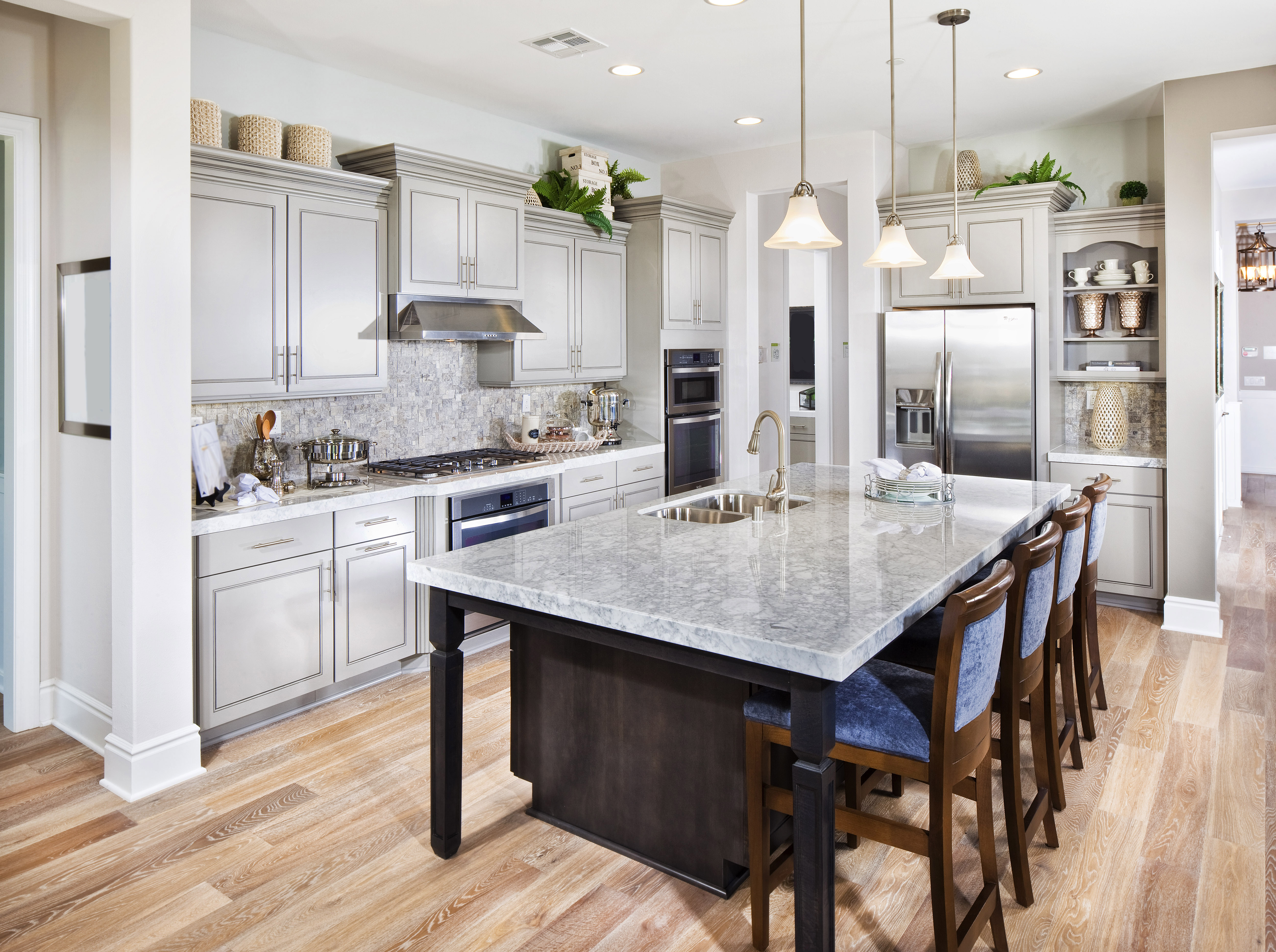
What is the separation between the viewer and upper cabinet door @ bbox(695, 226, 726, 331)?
5.75 meters

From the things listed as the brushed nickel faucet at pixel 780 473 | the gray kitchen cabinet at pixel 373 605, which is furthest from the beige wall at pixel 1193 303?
the gray kitchen cabinet at pixel 373 605

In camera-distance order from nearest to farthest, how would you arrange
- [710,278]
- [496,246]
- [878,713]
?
→ 1. [878,713]
2. [496,246]
3. [710,278]

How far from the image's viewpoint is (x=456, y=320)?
4211 mm

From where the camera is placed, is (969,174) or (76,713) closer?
(76,713)

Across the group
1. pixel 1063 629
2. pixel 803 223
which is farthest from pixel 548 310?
pixel 1063 629

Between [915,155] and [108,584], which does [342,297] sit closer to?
[108,584]

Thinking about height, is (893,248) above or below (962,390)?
above

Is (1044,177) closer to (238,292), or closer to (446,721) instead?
(238,292)

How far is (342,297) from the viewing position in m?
3.88

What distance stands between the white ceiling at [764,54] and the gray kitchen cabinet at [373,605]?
2149 mm

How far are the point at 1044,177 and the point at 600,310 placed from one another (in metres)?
2.66

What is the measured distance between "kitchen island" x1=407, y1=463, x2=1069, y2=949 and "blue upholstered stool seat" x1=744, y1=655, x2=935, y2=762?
16 centimetres

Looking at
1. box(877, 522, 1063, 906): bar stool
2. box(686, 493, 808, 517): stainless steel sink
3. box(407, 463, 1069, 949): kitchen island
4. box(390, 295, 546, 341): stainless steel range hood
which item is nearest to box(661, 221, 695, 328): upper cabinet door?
box(390, 295, 546, 341): stainless steel range hood

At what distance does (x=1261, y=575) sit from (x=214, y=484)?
609 cm
